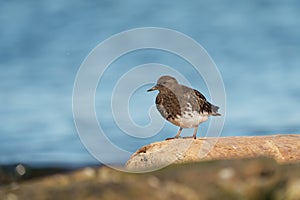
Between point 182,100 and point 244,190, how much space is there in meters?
7.33

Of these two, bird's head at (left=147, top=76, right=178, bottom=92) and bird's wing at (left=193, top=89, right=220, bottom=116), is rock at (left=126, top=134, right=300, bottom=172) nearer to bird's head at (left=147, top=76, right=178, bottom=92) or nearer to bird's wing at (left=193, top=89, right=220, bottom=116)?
bird's wing at (left=193, top=89, right=220, bottom=116)

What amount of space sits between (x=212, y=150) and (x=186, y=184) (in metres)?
5.88

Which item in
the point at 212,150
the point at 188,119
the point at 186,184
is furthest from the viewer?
the point at 188,119

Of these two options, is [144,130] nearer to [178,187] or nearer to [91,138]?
[91,138]

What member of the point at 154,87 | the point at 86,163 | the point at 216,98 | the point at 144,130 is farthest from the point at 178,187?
the point at 86,163

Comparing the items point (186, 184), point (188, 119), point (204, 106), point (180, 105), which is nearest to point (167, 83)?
point (180, 105)

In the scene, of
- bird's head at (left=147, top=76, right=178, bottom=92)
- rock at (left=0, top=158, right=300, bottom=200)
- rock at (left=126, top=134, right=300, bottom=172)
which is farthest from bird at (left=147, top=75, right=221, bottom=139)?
rock at (left=0, top=158, right=300, bottom=200)

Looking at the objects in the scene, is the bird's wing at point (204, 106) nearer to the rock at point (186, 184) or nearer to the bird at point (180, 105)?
the bird at point (180, 105)

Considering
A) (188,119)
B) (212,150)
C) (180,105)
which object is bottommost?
(212,150)

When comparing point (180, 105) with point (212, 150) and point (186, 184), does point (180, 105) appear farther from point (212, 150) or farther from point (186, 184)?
point (186, 184)

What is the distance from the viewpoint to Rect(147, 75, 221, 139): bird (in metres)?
13.2

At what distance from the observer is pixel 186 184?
6.14 m

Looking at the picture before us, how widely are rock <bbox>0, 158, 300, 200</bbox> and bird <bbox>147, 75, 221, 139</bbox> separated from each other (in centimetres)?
644

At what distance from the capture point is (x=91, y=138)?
45.0 ft
